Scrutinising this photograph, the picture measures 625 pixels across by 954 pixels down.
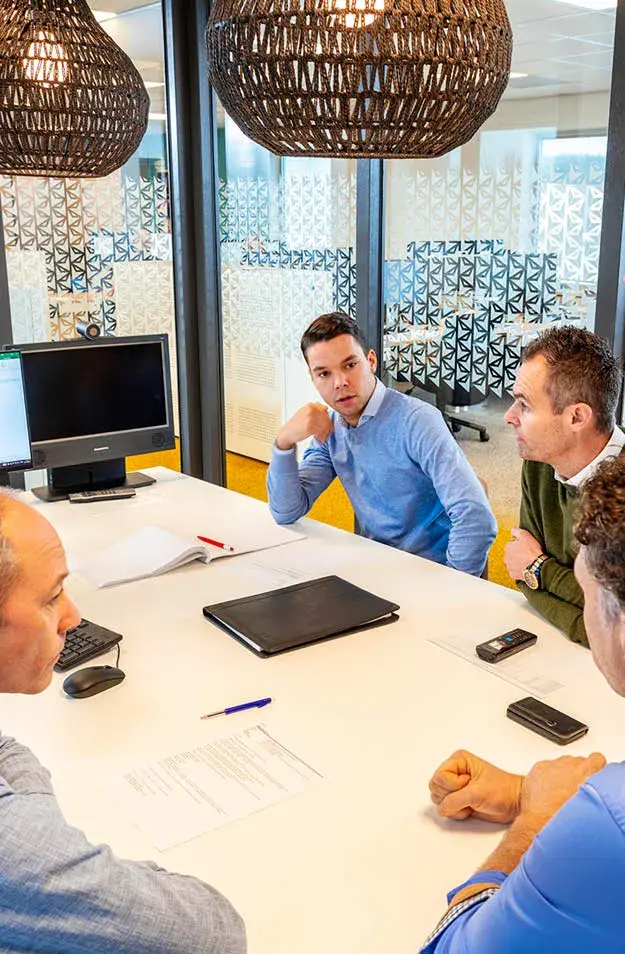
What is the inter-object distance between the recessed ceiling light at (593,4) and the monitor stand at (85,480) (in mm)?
2333

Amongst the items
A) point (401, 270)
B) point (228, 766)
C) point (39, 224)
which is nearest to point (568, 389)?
point (228, 766)

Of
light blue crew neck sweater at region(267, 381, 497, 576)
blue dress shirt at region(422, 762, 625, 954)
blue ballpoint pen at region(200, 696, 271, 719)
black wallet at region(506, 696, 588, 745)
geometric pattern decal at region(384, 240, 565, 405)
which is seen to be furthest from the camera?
geometric pattern decal at region(384, 240, 565, 405)

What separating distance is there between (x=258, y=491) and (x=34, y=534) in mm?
4027

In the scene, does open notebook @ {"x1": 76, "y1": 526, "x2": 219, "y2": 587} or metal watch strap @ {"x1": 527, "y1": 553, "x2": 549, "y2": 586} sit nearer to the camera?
metal watch strap @ {"x1": 527, "y1": 553, "x2": 549, "y2": 586}

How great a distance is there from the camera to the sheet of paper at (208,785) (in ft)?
4.30

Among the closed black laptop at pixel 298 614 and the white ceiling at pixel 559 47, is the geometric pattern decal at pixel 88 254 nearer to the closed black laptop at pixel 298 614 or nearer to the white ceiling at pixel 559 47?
the white ceiling at pixel 559 47

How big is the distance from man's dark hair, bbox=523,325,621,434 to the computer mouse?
1072 mm

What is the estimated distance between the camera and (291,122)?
4.77 ft

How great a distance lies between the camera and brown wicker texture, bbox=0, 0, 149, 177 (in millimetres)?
1830

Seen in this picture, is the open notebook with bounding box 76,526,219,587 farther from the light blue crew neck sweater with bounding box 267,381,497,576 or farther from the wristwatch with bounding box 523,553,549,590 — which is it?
the wristwatch with bounding box 523,553,549,590

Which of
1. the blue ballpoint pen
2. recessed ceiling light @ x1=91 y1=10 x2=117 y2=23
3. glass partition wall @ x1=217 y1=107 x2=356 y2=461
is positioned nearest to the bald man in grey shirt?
the blue ballpoint pen

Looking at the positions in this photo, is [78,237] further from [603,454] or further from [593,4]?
[603,454]

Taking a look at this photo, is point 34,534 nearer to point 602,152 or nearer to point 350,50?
point 350,50

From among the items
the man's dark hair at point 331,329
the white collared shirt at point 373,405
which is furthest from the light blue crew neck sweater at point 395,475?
the man's dark hair at point 331,329
